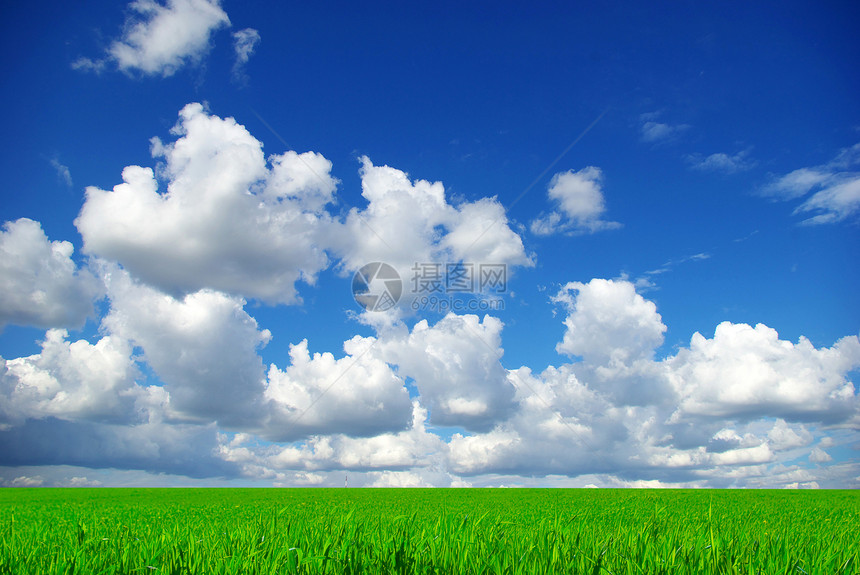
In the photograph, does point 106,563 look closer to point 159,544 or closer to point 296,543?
point 159,544

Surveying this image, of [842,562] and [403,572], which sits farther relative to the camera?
[842,562]

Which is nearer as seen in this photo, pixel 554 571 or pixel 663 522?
pixel 554 571

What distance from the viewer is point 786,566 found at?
3748 mm

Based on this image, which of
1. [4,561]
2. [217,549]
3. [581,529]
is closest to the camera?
[4,561]

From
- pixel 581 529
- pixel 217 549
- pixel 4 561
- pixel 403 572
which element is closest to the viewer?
pixel 403 572

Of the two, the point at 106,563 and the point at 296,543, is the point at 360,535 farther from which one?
the point at 106,563

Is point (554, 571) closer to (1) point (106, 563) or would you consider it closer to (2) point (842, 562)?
(2) point (842, 562)

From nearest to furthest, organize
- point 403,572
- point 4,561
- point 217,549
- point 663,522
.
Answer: point 403,572 → point 4,561 → point 217,549 → point 663,522

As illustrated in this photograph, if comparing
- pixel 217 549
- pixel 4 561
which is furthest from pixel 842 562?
pixel 4 561

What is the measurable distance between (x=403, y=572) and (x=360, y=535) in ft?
3.73

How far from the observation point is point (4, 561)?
411cm

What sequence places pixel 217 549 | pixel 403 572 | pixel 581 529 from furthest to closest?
pixel 581 529
pixel 217 549
pixel 403 572

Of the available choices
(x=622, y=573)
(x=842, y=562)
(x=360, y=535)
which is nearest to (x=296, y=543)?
(x=360, y=535)

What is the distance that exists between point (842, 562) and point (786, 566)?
0.98 m
